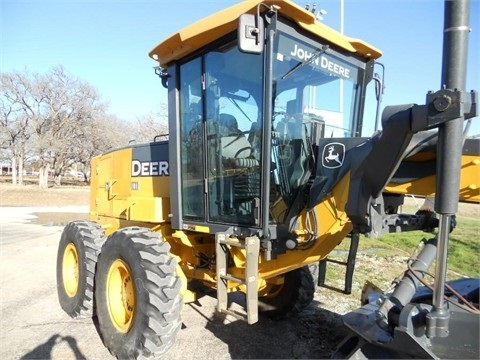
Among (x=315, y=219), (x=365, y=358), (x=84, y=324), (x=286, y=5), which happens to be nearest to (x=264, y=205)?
(x=315, y=219)

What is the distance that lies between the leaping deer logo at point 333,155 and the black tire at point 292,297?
6.00 feet

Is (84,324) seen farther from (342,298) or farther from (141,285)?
(342,298)

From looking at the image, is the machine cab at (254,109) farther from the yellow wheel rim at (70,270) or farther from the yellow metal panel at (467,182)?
the yellow wheel rim at (70,270)

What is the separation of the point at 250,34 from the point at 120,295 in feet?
9.11

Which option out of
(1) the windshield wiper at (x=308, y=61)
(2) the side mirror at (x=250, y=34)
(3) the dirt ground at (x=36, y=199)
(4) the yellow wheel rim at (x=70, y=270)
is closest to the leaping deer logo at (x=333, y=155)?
(1) the windshield wiper at (x=308, y=61)

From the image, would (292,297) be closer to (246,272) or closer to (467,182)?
(246,272)

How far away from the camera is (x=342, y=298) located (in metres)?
5.47

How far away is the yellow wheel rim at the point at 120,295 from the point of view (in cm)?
389

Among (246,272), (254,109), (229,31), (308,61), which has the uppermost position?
(229,31)

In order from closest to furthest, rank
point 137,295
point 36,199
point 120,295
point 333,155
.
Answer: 1. point 333,155
2. point 137,295
3. point 120,295
4. point 36,199

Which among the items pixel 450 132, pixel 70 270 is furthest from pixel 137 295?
pixel 450 132

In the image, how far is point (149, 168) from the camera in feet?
15.4

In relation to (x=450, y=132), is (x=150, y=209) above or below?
below

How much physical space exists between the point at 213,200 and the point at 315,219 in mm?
1022
